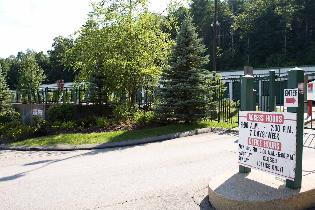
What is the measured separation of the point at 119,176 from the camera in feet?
28.1

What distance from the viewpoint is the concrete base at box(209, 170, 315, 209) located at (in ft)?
17.3

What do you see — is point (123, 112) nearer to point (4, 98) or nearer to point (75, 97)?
point (75, 97)

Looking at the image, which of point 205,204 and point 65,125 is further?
point 65,125

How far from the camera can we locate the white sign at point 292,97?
18.0 ft

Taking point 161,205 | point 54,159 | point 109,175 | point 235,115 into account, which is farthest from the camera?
point 235,115

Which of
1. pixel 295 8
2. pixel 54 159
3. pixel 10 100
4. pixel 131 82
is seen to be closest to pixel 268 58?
pixel 295 8

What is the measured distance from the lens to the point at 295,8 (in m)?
83.4

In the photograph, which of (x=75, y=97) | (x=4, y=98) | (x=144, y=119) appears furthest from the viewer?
(x=4, y=98)

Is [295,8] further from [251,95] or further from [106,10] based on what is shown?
[251,95]

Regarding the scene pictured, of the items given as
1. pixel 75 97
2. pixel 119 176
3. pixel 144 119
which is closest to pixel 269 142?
pixel 119 176

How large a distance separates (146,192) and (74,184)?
1.75m

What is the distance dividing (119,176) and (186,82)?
8262mm

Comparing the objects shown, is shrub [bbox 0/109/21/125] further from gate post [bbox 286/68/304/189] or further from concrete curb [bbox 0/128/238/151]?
gate post [bbox 286/68/304/189]

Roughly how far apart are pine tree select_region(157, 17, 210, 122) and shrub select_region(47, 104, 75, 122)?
5.23m
